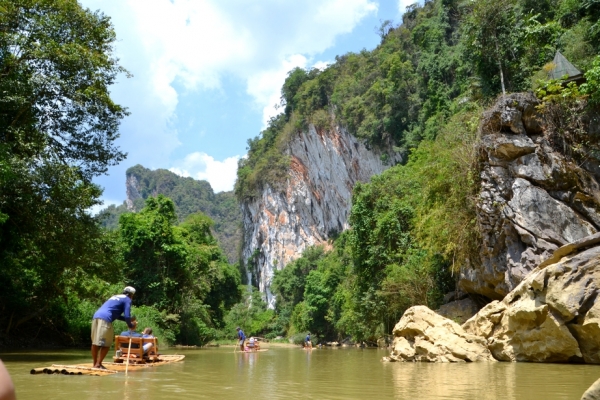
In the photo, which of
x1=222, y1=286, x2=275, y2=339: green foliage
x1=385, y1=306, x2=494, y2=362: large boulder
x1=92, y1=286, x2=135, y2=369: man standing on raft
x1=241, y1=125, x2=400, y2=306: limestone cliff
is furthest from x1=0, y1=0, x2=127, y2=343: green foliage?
x1=241, y1=125, x2=400, y2=306: limestone cliff

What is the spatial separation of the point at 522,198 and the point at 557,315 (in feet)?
14.3

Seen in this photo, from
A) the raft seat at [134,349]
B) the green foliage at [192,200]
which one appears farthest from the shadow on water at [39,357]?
the green foliage at [192,200]

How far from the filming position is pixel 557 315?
1048 cm

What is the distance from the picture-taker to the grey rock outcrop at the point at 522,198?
44.8 feet

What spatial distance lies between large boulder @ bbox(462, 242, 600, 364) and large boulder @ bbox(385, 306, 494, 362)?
0.59m

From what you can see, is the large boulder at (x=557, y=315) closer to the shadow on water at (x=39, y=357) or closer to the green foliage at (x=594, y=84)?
the green foliage at (x=594, y=84)

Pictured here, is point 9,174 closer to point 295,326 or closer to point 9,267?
point 9,267

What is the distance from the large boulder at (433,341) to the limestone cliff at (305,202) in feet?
114

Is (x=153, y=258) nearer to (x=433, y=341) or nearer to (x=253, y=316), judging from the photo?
(x=433, y=341)

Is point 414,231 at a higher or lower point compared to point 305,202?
lower

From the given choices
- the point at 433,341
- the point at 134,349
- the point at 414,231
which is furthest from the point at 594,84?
the point at 134,349

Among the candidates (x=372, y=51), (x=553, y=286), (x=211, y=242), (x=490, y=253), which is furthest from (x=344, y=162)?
(x=553, y=286)

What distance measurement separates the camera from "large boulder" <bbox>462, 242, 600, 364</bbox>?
10.1 m

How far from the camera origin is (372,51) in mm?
53594
